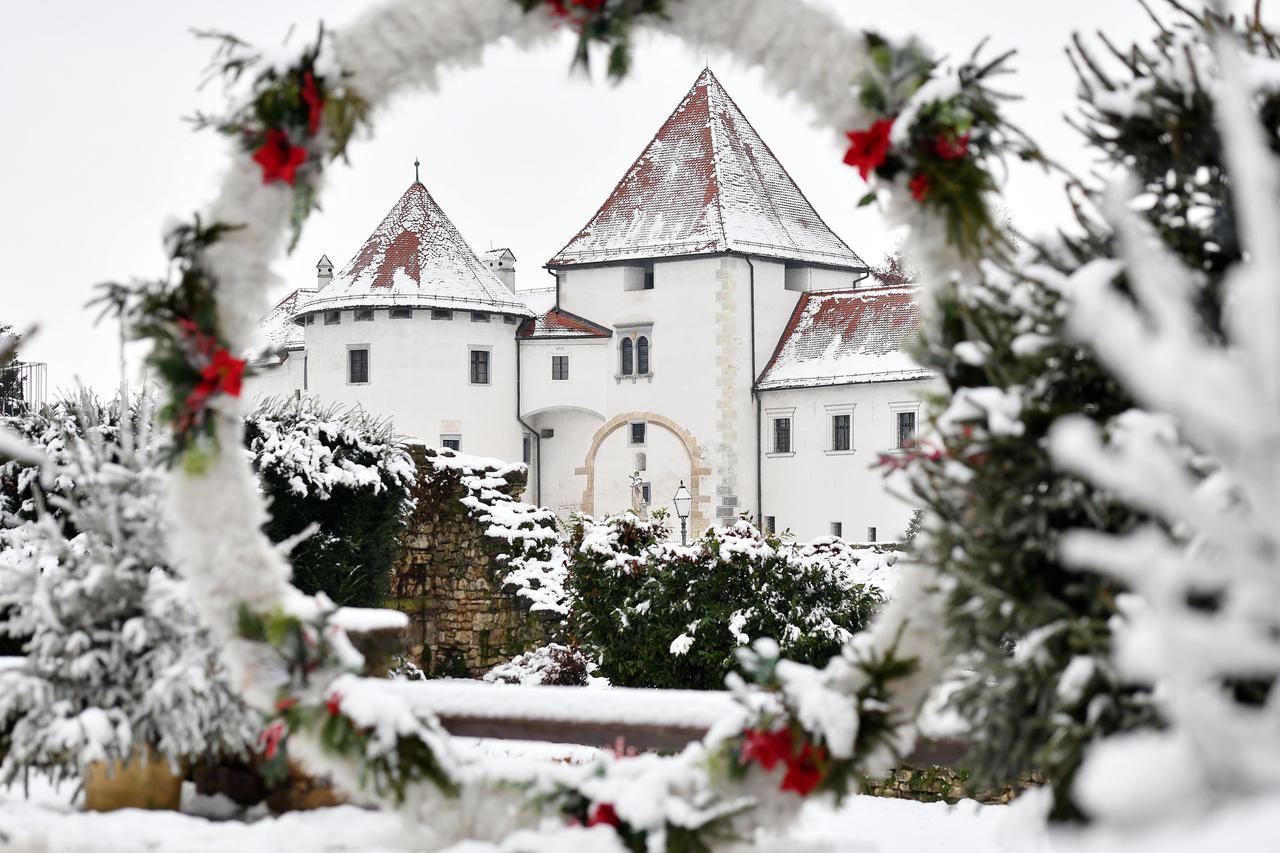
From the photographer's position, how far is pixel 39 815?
3012 mm

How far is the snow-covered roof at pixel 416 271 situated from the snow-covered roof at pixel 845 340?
21.3 feet

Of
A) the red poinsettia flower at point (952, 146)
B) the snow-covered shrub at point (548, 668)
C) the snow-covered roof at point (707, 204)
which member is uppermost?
the snow-covered roof at point (707, 204)

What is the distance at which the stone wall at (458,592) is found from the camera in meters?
12.5

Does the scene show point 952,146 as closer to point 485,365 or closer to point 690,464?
point 690,464

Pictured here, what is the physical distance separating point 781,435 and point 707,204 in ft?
19.2

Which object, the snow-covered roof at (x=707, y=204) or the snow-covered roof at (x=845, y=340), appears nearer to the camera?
the snow-covered roof at (x=845, y=340)

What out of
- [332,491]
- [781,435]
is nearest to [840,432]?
[781,435]

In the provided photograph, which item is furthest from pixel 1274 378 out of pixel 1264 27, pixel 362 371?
pixel 362 371

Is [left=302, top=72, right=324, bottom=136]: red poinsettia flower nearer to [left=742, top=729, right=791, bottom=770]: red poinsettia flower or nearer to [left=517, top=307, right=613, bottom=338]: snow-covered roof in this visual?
[left=742, top=729, right=791, bottom=770]: red poinsettia flower

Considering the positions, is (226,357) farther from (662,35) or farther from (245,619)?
(662,35)

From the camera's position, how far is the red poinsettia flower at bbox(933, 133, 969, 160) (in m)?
2.73

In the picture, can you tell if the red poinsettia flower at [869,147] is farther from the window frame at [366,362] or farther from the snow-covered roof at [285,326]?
the snow-covered roof at [285,326]

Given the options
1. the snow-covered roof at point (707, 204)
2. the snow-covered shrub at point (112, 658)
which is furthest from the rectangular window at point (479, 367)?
the snow-covered shrub at point (112, 658)

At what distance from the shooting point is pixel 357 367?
31.1m
